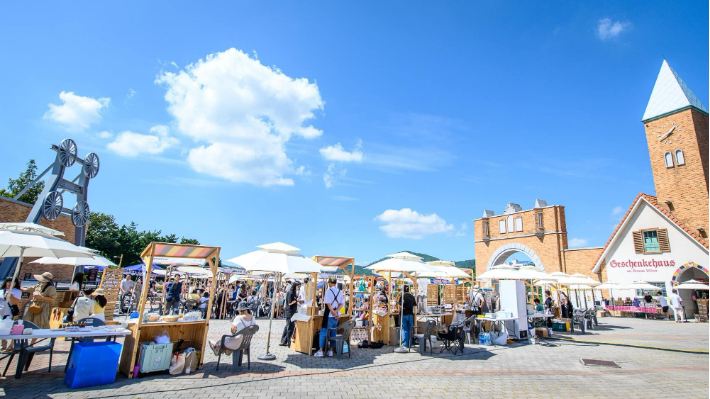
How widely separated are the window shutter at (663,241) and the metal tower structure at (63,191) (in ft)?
113

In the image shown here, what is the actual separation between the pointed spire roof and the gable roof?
551 cm

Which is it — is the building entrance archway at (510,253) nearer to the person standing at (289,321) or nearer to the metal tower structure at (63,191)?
the person standing at (289,321)

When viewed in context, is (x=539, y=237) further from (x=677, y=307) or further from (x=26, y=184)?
(x=26, y=184)

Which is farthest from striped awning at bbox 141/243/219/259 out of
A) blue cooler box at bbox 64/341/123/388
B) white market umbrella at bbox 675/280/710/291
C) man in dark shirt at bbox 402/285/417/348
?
white market umbrella at bbox 675/280/710/291

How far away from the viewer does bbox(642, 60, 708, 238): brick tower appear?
21703 millimetres

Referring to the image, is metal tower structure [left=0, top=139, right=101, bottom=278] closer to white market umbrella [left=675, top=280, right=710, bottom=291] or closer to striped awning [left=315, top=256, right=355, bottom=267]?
striped awning [left=315, top=256, right=355, bottom=267]

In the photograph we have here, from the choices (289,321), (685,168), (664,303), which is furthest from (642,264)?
(289,321)

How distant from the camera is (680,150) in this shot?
22.7 metres

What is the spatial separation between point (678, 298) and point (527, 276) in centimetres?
1429

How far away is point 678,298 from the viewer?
2033cm

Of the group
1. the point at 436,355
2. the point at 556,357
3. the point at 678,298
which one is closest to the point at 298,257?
the point at 436,355

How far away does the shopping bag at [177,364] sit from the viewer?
6.68 m

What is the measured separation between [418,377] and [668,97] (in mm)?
27877

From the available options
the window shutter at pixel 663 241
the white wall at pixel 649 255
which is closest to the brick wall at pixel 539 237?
the white wall at pixel 649 255
